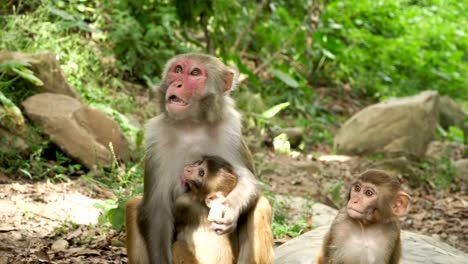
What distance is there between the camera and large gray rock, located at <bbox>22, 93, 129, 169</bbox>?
879 cm

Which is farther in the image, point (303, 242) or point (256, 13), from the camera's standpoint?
point (256, 13)

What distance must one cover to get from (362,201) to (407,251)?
4.07 feet

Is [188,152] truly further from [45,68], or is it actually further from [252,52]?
[252,52]

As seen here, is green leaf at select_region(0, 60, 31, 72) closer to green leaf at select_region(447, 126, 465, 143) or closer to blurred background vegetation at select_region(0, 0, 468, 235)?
blurred background vegetation at select_region(0, 0, 468, 235)

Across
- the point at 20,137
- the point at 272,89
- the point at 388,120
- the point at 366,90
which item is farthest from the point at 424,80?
the point at 20,137

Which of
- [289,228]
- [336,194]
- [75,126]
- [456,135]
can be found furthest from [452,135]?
[75,126]

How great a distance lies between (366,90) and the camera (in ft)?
57.4

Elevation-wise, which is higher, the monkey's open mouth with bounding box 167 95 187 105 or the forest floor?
the monkey's open mouth with bounding box 167 95 187 105

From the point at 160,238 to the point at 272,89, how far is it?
31.9 feet

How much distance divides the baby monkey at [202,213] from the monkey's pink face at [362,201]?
2.60ft

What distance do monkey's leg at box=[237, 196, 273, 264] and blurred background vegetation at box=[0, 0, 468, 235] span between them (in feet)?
5.27

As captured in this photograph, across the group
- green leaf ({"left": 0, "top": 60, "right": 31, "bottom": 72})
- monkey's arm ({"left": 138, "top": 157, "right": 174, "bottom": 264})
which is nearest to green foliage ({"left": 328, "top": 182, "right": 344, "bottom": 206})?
green leaf ({"left": 0, "top": 60, "right": 31, "bottom": 72})

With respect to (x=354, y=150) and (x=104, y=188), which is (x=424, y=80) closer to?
(x=354, y=150)

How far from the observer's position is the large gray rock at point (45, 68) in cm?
920
